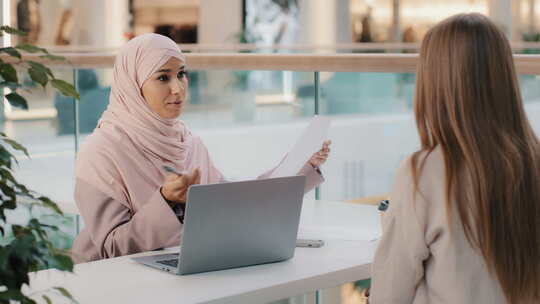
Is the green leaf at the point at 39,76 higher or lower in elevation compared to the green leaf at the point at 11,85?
higher

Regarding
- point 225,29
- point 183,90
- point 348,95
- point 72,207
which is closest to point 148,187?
point 183,90

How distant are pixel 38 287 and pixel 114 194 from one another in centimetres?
53

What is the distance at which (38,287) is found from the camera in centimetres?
168

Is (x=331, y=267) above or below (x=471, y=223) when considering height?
below

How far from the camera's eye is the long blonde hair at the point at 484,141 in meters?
1.46

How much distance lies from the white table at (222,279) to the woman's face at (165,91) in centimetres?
49

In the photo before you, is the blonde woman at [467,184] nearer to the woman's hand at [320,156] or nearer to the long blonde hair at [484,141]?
the long blonde hair at [484,141]

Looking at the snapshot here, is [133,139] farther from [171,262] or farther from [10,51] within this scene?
[10,51]

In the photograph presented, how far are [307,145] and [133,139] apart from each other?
49 cm

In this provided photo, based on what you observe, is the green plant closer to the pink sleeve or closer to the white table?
the white table

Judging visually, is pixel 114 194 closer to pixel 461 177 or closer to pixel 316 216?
pixel 316 216

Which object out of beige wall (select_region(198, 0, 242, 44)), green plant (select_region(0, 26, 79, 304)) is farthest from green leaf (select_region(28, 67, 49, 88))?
beige wall (select_region(198, 0, 242, 44))

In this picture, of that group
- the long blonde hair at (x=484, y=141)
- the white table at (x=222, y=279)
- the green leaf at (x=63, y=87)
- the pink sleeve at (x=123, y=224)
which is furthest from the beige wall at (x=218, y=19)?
the green leaf at (x=63, y=87)

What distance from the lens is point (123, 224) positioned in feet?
7.09
